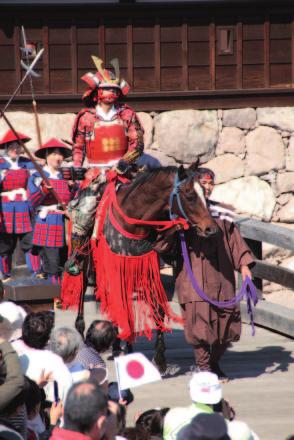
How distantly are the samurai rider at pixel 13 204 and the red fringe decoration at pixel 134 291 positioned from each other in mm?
3264

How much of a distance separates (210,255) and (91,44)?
19.8 ft

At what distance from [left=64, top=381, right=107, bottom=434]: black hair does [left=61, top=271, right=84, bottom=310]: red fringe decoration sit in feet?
16.2

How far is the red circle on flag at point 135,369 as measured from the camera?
271 inches

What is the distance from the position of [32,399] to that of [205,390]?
934 millimetres

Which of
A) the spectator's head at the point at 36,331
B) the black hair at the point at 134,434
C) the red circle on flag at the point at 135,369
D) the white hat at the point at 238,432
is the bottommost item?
the black hair at the point at 134,434

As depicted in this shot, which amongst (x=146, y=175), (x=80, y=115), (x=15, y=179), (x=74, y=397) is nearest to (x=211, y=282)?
(x=146, y=175)

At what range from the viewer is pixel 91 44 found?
14.3m

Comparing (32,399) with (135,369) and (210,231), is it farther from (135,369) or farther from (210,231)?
(210,231)

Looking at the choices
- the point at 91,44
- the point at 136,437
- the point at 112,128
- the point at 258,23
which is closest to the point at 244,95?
the point at 258,23

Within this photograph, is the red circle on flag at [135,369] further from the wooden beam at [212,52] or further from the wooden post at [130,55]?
the wooden beam at [212,52]

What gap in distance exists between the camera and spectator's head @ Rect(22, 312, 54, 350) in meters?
6.85

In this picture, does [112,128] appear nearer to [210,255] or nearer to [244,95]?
[210,255]

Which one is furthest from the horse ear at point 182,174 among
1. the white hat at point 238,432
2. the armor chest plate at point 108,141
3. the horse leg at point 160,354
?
the white hat at point 238,432

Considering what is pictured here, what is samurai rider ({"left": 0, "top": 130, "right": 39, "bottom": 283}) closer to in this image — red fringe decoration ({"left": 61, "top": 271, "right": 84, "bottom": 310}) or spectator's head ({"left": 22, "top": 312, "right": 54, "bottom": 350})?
red fringe decoration ({"left": 61, "top": 271, "right": 84, "bottom": 310})
